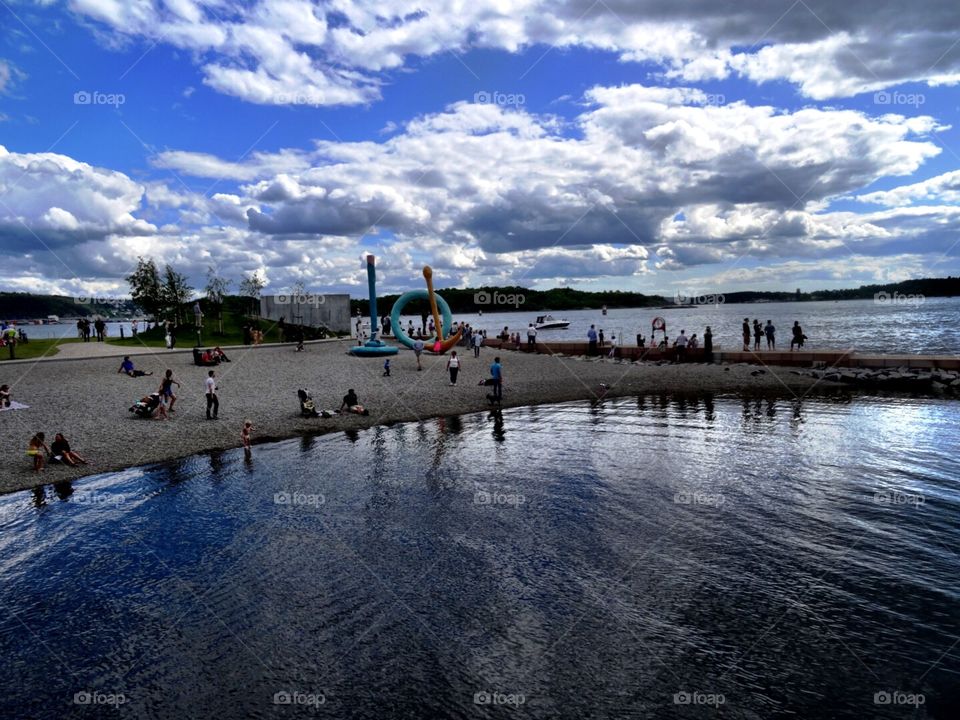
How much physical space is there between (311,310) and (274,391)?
1485 inches

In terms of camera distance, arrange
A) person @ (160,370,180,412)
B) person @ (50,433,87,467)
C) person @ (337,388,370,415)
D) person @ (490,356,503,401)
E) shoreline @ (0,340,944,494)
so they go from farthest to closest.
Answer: person @ (490,356,503,401) → person @ (337,388,370,415) → person @ (160,370,180,412) → shoreline @ (0,340,944,494) → person @ (50,433,87,467)

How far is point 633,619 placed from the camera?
10523mm

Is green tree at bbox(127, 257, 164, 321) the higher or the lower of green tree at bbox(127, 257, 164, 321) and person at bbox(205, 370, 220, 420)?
the higher

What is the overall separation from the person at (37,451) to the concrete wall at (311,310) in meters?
47.8

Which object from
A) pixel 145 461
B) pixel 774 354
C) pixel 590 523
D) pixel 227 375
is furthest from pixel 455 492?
pixel 774 354

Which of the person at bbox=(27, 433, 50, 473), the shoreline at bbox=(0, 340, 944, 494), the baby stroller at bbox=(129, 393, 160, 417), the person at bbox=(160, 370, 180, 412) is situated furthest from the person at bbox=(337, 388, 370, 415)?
the person at bbox=(27, 433, 50, 473)

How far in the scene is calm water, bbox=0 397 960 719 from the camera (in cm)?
880

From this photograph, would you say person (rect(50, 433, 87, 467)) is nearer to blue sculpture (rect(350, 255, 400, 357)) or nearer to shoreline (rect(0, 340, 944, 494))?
shoreline (rect(0, 340, 944, 494))

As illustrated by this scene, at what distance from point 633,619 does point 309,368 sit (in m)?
33.4

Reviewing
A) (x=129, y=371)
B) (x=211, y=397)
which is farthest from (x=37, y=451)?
(x=129, y=371)

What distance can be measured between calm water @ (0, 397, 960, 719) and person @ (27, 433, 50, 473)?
2.16 meters

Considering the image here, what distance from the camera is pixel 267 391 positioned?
3231 cm

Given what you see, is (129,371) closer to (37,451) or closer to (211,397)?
(211,397)

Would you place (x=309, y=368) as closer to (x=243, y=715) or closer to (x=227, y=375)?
(x=227, y=375)
